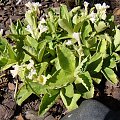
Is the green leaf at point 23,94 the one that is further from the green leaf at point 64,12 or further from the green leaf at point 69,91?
the green leaf at point 64,12

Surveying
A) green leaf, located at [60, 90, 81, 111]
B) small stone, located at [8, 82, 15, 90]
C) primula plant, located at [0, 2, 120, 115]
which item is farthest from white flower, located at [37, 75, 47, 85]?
small stone, located at [8, 82, 15, 90]

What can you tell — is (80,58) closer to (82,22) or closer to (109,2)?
(82,22)

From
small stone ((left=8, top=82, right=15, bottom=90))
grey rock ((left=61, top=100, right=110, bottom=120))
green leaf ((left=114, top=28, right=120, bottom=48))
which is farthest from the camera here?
small stone ((left=8, top=82, right=15, bottom=90))

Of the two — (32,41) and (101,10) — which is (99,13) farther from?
(32,41)

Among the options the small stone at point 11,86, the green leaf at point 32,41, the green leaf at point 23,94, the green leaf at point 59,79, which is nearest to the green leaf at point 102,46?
the green leaf at point 59,79

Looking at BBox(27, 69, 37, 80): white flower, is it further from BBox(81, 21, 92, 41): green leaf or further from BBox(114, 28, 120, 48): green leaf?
BBox(114, 28, 120, 48): green leaf

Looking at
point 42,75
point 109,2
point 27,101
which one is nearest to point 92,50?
point 42,75

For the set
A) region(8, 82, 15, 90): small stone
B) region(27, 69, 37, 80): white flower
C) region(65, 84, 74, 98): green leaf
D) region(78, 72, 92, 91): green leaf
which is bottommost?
region(8, 82, 15, 90): small stone
